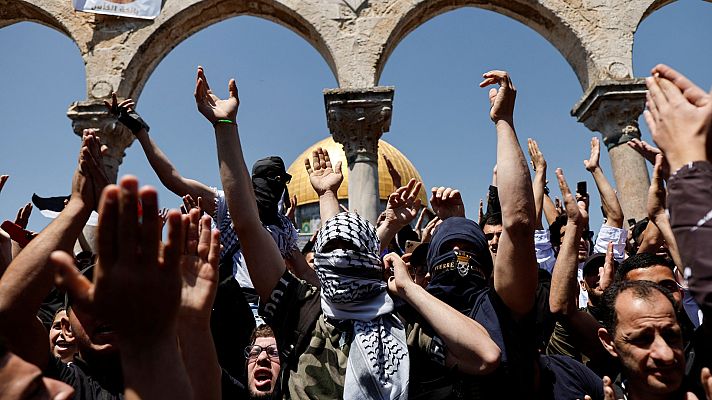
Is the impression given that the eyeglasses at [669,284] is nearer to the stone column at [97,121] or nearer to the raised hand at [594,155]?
the raised hand at [594,155]

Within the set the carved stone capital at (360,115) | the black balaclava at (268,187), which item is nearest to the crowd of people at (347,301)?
the black balaclava at (268,187)

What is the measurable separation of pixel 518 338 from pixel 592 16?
7.97 metres

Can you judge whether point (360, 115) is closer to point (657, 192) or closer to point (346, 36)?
point (346, 36)

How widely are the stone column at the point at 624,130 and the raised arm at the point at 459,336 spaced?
6951 millimetres

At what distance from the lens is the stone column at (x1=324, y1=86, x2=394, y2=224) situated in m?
8.18

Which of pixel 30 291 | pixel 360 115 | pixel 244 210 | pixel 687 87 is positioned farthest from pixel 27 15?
pixel 687 87

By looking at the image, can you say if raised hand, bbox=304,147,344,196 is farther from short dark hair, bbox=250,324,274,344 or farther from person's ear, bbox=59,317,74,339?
person's ear, bbox=59,317,74,339

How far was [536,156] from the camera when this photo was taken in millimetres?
4375

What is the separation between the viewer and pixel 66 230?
204 centimetres

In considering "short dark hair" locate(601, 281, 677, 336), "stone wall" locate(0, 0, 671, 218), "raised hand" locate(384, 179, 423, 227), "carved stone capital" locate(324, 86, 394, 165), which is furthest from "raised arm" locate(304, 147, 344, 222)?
"stone wall" locate(0, 0, 671, 218)

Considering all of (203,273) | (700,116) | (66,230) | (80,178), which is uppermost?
(700,116)

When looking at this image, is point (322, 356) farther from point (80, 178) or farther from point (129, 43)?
point (129, 43)

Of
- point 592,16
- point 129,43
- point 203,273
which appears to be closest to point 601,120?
point 592,16

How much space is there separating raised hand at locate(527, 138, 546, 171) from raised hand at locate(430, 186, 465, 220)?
97cm
